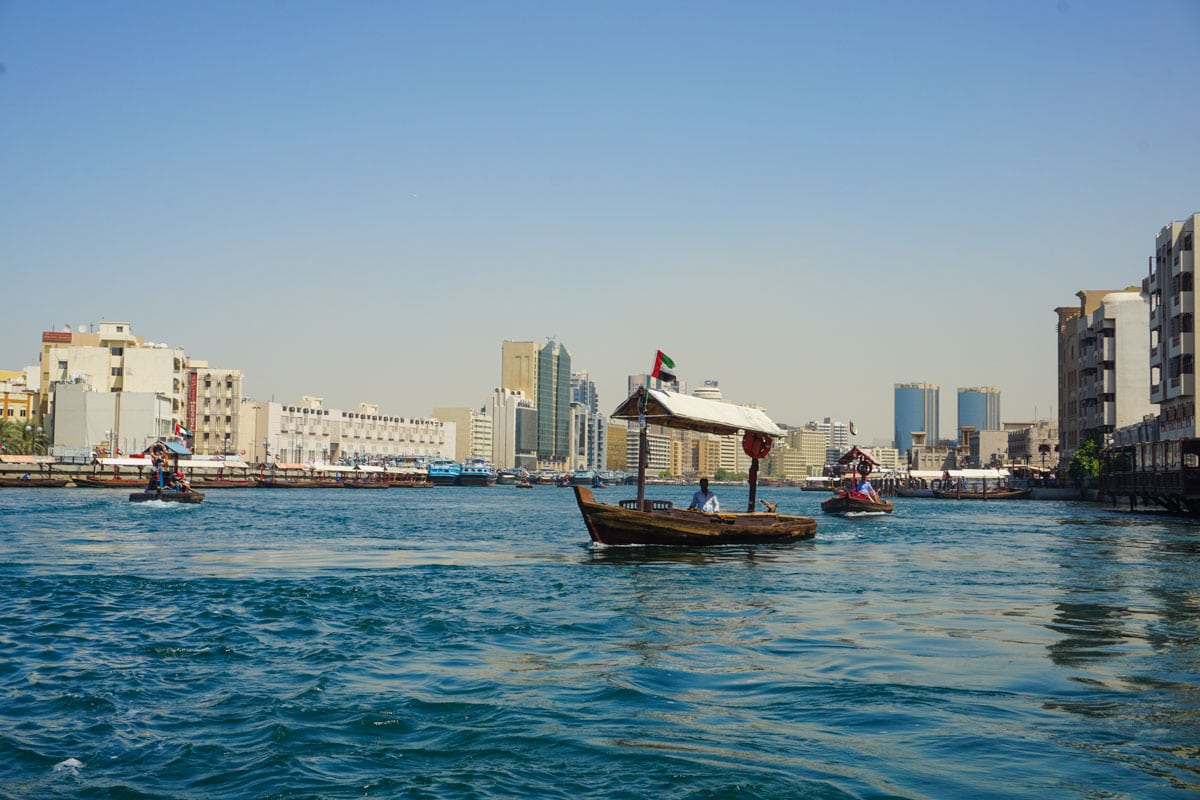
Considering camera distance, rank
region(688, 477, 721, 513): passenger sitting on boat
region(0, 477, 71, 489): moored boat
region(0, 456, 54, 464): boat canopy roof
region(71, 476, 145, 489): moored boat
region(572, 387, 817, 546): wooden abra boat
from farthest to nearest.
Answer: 1. region(0, 456, 54, 464): boat canopy roof
2. region(71, 476, 145, 489): moored boat
3. region(0, 477, 71, 489): moored boat
4. region(688, 477, 721, 513): passenger sitting on boat
5. region(572, 387, 817, 546): wooden abra boat

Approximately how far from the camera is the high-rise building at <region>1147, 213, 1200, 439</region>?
199 feet

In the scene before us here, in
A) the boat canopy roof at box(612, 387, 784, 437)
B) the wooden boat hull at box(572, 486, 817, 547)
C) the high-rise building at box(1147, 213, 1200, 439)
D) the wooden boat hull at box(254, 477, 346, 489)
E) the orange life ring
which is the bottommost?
the wooden boat hull at box(254, 477, 346, 489)

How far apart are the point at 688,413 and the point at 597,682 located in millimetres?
17606

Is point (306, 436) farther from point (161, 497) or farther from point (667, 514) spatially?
point (667, 514)

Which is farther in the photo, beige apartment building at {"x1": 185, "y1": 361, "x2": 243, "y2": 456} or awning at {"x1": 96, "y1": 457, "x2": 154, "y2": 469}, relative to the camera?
beige apartment building at {"x1": 185, "y1": 361, "x2": 243, "y2": 456}

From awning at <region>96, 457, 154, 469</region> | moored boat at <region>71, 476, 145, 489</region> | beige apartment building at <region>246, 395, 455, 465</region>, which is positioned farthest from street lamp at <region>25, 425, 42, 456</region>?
beige apartment building at <region>246, 395, 455, 465</region>

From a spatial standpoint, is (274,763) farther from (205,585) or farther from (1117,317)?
(1117,317)

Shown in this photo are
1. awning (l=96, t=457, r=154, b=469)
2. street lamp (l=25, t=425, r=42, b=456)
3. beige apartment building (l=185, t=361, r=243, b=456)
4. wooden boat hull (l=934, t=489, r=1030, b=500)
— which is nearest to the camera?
awning (l=96, t=457, r=154, b=469)

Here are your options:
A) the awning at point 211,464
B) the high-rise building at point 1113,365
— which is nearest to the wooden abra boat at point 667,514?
the high-rise building at point 1113,365

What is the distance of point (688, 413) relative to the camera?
29.1m

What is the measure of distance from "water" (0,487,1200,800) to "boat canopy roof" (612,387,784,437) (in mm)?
4809

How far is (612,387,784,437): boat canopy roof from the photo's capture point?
1128 inches

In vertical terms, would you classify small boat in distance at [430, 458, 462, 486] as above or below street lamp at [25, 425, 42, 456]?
below

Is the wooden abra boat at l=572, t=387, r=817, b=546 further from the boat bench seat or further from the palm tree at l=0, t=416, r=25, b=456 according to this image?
the palm tree at l=0, t=416, r=25, b=456
